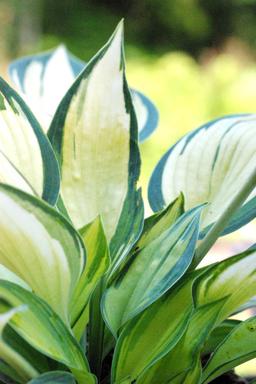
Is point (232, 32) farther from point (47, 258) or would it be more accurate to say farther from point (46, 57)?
point (47, 258)

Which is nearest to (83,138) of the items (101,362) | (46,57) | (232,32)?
(101,362)

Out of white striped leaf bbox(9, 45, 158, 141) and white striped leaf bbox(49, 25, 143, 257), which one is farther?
white striped leaf bbox(9, 45, 158, 141)

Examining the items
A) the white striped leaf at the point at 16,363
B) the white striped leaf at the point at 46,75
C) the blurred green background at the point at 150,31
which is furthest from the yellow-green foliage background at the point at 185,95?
the white striped leaf at the point at 16,363

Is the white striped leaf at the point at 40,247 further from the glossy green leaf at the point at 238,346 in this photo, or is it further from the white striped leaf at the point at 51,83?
the white striped leaf at the point at 51,83

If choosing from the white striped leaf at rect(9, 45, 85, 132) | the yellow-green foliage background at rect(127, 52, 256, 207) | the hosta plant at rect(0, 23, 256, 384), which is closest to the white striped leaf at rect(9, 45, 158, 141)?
the white striped leaf at rect(9, 45, 85, 132)

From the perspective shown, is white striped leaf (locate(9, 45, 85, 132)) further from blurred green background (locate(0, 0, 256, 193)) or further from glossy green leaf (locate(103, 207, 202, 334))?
blurred green background (locate(0, 0, 256, 193))

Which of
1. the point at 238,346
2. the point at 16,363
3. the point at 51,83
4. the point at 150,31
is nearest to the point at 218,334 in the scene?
the point at 238,346
